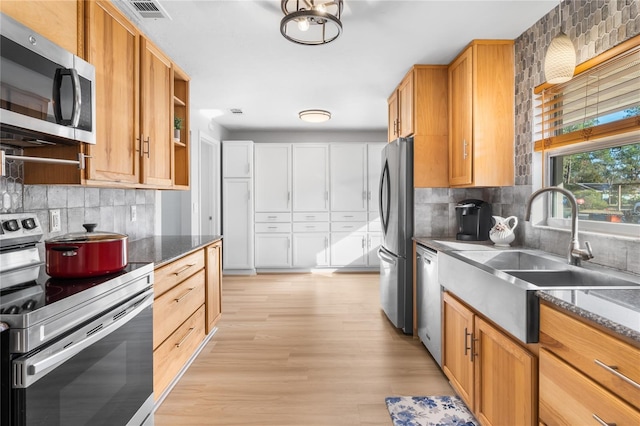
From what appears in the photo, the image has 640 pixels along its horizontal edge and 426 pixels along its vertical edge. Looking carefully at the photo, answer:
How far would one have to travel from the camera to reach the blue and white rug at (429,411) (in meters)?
1.92

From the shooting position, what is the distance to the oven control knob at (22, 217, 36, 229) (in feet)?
4.86

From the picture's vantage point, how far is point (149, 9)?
222 cm

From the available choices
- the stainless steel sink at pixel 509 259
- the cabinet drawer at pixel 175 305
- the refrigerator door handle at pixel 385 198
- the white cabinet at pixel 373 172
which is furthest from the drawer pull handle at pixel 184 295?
the white cabinet at pixel 373 172

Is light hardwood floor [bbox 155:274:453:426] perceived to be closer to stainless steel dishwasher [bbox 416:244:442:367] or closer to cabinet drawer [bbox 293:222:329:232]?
stainless steel dishwasher [bbox 416:244:442:367]

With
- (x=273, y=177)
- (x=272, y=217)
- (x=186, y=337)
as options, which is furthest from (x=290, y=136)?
(x=186, y=337)

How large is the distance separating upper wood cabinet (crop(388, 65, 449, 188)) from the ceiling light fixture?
4.49 ft

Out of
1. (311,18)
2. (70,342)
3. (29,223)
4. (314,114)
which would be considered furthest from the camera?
(314,114)

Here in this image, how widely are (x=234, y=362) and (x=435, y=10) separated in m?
2.75

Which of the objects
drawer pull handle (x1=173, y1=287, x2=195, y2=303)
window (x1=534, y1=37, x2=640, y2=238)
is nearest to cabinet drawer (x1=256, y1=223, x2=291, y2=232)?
drawer pull handle (x1=173, y1=287, x2=195, y2=303)

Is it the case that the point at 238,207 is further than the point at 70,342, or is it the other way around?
the point at 238,207

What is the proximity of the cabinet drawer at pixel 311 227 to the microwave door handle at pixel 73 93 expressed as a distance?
4336 mm

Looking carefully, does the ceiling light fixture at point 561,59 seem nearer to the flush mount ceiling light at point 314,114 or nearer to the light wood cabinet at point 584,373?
the light wood cabinet at point 584,373

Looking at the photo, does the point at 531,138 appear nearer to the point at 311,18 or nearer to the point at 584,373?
the point at 311,18

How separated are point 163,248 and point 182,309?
42 cm
